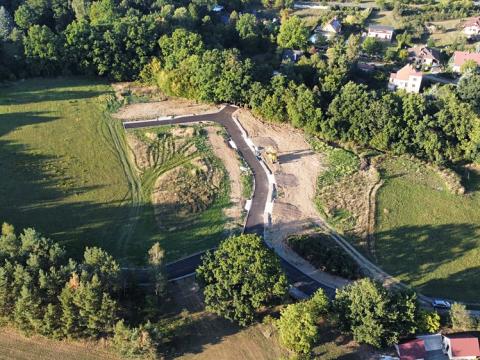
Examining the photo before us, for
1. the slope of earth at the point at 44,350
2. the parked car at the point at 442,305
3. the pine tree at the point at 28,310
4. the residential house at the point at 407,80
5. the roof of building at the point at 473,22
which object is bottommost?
the slope of earth at the point at 44,350

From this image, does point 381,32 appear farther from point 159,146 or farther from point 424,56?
point 159,146

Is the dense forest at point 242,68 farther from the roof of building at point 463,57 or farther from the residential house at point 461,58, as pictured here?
the roof of building at point 463,57

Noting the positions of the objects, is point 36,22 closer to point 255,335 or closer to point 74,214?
point 74,214

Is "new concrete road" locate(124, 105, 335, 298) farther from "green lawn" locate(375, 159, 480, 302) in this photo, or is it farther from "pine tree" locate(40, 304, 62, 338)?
"pine tree" locate(40, 304, 62, 338)

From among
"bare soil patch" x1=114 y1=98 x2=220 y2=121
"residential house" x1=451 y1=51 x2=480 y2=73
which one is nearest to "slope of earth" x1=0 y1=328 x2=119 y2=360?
"bare soil patch" x1=114 y1=98 x2=220 y2=121

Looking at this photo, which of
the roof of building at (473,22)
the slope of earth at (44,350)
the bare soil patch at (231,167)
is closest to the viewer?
the slope of earth at (44,350)

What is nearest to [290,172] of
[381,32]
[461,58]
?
[461,58]

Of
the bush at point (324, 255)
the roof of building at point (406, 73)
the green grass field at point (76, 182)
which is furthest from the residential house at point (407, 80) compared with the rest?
the green grass field at point (76, 182)
